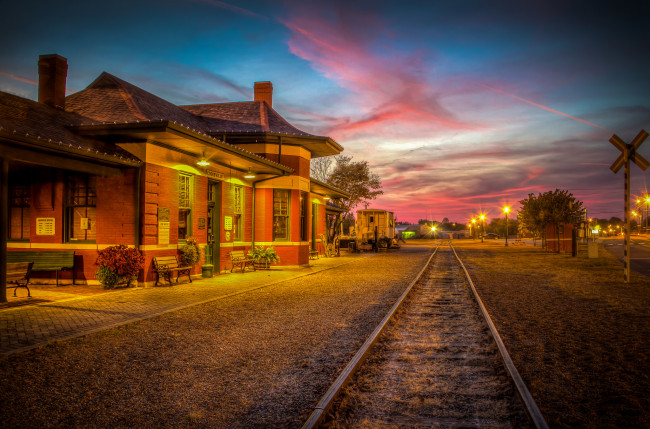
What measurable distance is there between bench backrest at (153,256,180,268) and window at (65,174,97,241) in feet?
6.41

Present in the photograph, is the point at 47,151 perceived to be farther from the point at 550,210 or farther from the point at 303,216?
the point at 550,210

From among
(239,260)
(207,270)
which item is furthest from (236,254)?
(207,270)

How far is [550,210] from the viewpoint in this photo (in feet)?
117

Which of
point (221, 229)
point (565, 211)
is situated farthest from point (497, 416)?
point (565, 211)

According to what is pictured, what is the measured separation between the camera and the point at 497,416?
13.1 feet

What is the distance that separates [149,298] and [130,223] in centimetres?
267

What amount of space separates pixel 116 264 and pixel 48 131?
12.3 feet

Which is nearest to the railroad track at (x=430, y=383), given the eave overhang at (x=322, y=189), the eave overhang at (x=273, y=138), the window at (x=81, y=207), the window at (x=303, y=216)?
the window at (x=81, y=207)

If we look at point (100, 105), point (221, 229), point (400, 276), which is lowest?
point (400, 276)

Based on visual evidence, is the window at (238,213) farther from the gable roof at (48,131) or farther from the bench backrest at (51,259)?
the bench backrest at (51,259)

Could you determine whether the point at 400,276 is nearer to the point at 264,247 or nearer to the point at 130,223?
the point at 264,247

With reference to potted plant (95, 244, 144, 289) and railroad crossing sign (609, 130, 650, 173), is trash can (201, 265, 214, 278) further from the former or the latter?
railroad crossing sign (609, 130, 650, 173)

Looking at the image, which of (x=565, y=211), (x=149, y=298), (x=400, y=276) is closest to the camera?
(x=149, y=298)

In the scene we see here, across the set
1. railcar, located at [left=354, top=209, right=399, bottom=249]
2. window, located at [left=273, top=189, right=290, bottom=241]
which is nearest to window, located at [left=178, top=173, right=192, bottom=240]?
window, located at [left=273, top=189, right=290, bottom=241]
